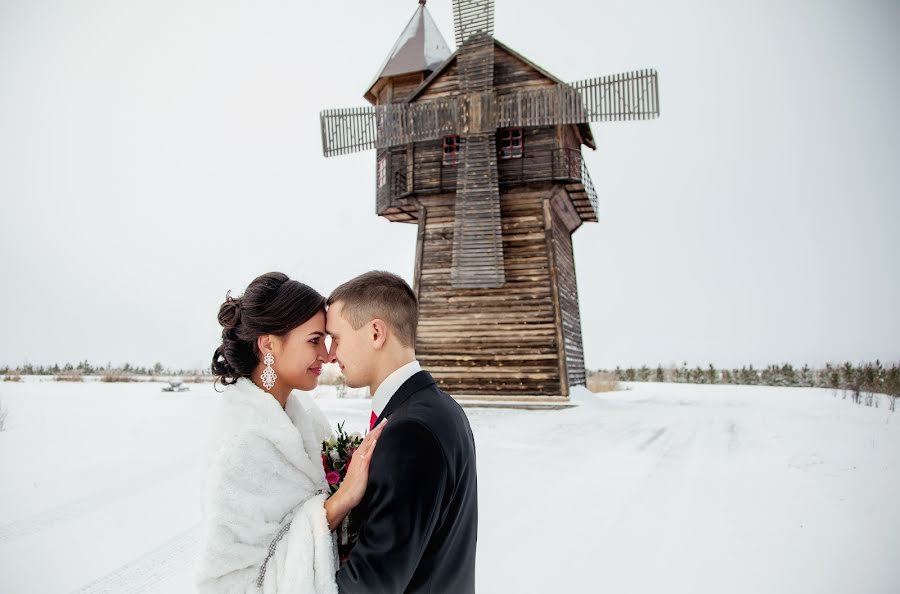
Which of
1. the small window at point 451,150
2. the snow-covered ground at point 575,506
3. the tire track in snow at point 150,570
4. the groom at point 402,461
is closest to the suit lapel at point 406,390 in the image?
the groom at point 402,461

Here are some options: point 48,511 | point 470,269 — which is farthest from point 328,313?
point 470,269

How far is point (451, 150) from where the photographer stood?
55.5ft

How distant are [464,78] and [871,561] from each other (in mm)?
14675

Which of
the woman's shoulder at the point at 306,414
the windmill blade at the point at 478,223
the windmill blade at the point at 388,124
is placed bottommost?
the woman's shoulder at the point at 306,414

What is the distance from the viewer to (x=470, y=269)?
621 inches

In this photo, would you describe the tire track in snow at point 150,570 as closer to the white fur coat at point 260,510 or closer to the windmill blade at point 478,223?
the white fur coat at point 260,510

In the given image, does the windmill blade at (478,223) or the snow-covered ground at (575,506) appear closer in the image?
the snow-covered ground at (575,506)

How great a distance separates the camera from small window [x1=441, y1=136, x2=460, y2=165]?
55.1ft

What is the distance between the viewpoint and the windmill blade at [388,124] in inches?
641

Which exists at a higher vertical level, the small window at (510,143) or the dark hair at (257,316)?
the small window at (510,143)

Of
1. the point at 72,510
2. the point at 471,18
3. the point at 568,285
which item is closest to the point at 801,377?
the point at 568,285

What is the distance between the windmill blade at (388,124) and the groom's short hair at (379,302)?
14751 millimetres

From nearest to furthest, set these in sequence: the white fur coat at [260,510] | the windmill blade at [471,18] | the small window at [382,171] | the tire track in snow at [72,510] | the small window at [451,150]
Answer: the white fur coat at [260,510] < the tire track in snow at [72,510] < the windmill blade at [471,18] < the small window at [451,150] < the small window at [382,171]

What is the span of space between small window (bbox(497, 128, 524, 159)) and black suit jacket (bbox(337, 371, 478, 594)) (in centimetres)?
1513
